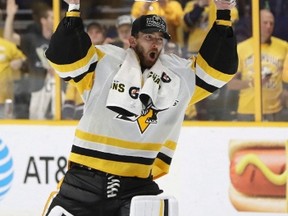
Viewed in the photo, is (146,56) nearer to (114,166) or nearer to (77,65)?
(77,65)

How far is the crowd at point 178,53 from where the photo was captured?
6.24 meters

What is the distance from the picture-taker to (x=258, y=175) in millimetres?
6184

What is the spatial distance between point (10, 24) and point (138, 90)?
2.75 meters

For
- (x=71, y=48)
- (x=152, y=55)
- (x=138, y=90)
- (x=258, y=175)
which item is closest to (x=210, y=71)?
(x=152, y=55)

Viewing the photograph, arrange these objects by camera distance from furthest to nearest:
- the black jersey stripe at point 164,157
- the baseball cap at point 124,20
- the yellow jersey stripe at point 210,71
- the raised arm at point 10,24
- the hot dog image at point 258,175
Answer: the raised arm at point 10,24 < the baseball cap at point 124,20 < the hot dog image at point 258,175 < the black jersey stripe at point 164,157 < the yellow jersey stripe at point 210,71

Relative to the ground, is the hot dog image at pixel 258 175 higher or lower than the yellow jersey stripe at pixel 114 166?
lower

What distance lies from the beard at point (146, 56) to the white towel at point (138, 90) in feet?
0.08

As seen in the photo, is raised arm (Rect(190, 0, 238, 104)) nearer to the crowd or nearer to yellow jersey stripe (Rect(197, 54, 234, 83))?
yellow jersey stripe (Rect(197, 54, 234, 83))

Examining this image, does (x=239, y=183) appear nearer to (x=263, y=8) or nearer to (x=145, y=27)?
(x=263, y=8)

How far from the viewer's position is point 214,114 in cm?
632

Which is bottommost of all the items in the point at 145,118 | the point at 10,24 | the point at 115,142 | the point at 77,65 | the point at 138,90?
the point at 115,142

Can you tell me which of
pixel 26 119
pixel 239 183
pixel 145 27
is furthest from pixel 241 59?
pixel 145 27

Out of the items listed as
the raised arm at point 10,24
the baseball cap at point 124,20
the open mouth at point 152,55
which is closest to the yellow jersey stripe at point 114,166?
the open mouth at point 152,55

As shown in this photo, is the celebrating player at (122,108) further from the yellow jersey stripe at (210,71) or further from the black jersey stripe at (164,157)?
the black jersey stripe at (164,157)
